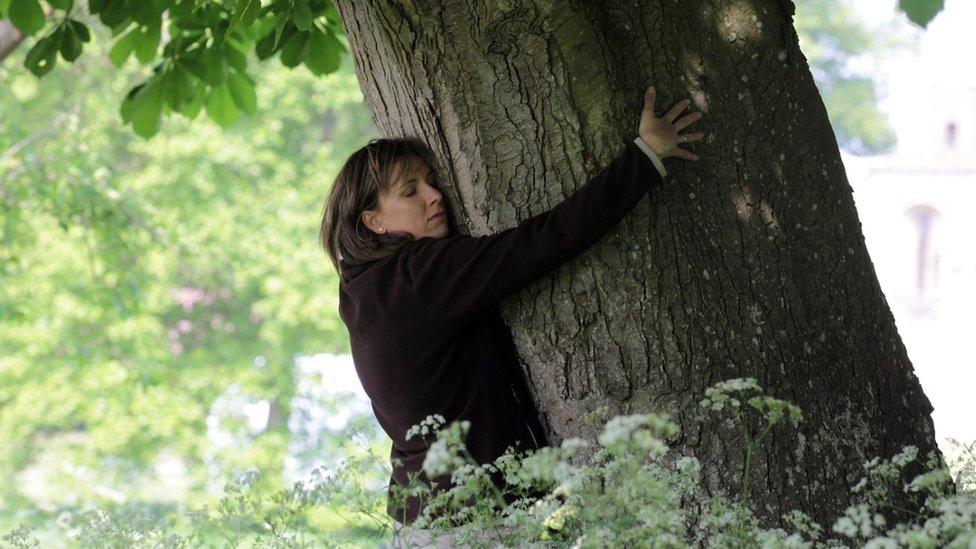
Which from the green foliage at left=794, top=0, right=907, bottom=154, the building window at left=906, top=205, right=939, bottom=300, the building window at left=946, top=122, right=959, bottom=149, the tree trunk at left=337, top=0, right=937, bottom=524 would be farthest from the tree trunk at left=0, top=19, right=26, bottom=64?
the building window at left=946, top=122, right=959, bottom=149

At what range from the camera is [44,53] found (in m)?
4.20

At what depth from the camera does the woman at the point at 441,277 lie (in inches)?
107

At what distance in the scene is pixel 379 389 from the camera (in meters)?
3.06

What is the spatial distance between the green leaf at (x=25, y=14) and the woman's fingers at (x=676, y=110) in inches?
84.9

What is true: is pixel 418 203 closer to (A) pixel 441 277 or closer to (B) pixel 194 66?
(A) pixel 441 277

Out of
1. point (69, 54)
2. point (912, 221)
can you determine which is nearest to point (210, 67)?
point (69, 54)

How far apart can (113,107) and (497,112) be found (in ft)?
47.2

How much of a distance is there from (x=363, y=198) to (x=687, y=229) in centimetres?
95

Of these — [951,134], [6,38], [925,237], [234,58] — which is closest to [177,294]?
[6,38]

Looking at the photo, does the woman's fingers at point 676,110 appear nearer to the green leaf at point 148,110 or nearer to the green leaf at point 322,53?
the green leaf at point 322,53

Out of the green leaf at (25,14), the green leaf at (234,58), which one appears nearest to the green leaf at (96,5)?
the green leaf at (25,14)

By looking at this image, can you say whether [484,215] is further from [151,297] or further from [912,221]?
[912,221]

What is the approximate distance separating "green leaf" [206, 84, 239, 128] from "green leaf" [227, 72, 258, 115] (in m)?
0.05

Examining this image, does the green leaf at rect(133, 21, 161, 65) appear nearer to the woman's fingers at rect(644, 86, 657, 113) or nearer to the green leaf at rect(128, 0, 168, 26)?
the green leaf at rect(128, 0, 168, 26)
